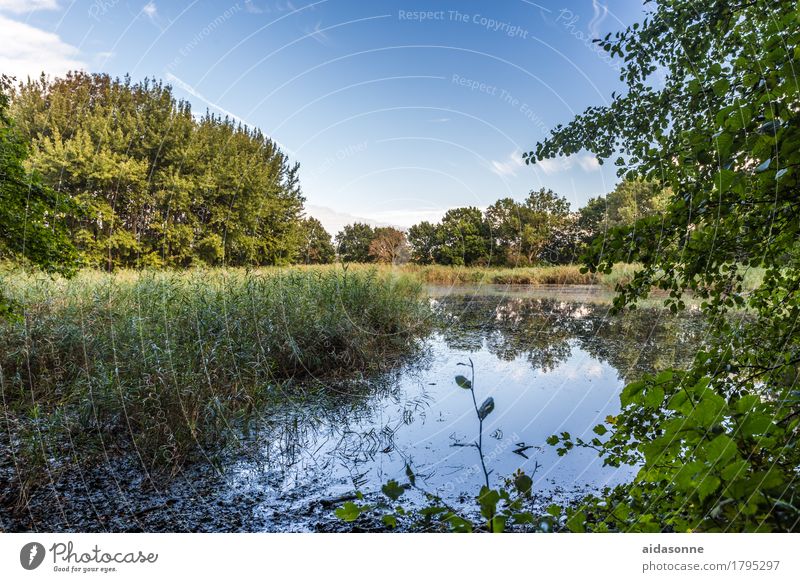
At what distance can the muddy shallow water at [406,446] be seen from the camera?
137 centimetres

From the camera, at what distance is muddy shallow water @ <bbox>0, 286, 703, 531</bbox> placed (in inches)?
53.9

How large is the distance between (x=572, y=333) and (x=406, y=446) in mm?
2263

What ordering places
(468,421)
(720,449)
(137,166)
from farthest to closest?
(468,421) < (137,166) < (720,449)

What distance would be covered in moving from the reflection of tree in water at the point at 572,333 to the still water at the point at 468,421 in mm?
15

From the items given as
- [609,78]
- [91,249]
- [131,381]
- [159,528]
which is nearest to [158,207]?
[91,249]

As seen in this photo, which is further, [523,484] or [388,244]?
[388,244]

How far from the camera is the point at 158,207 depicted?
1.73m

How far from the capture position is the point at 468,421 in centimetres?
234

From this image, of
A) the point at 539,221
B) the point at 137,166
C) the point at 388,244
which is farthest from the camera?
the point at 388,244

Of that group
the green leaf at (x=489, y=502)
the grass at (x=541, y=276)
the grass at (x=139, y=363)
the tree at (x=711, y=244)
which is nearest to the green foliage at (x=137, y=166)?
the grass at (x=139, y=363)

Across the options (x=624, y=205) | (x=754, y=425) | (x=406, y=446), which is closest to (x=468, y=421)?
(x=406, y=446)

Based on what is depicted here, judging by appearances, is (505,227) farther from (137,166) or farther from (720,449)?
(137,166)

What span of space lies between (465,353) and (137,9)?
314cm
